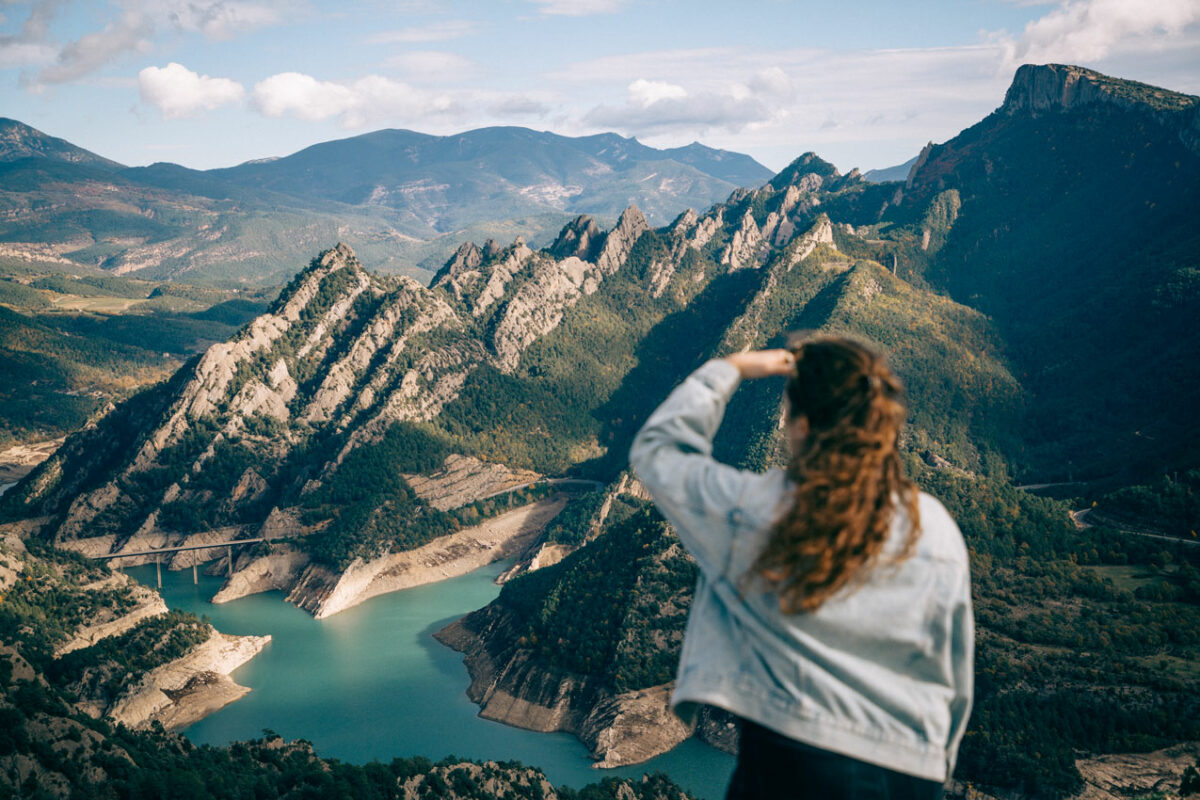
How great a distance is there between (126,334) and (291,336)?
69.2 m

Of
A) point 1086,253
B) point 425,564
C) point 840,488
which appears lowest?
point 425,564

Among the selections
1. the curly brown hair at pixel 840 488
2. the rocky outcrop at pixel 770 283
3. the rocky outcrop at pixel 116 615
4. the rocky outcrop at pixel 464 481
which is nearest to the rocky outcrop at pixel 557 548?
the rocky outcrop at pixel 464 481

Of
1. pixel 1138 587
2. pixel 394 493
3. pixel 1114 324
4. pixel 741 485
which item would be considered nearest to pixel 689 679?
pixel 741 485

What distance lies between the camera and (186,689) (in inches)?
1977

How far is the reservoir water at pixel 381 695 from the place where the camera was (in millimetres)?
42531

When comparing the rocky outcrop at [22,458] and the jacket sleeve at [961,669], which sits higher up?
the jacket sleeve at [961,669]

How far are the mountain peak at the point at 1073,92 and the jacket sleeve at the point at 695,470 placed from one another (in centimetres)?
14207

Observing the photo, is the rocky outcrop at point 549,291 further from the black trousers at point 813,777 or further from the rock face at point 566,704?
the black trousers at point 813,777

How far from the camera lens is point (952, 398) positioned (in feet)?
288

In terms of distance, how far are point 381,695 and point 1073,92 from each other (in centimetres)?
13426

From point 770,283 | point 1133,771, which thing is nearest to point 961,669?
point 1133,771

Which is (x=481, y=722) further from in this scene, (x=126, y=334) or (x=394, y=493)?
(x=126, y=334)

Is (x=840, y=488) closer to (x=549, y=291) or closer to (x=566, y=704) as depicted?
(x=566, y=704)

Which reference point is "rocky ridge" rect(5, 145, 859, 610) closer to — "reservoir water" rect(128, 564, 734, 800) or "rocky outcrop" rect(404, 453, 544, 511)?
"rocky outcrop" rect(404, 453, 544, 511)
